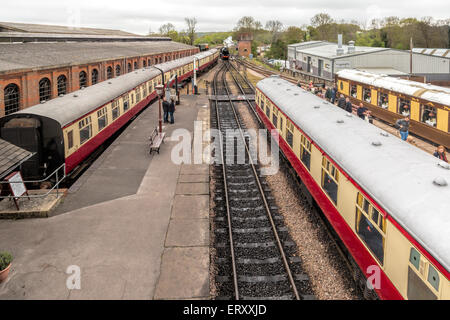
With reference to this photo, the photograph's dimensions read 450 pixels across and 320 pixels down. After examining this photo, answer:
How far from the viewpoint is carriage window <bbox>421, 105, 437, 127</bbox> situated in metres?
16.8

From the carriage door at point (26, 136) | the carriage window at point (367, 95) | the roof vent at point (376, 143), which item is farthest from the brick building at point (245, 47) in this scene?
the roof vent at point (376, 143)

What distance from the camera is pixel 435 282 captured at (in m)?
4.82

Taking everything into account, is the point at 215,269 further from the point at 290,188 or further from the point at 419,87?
the point at 419,87

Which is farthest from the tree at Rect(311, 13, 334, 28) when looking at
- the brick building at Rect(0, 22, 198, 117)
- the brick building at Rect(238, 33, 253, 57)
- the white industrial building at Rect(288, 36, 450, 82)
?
the brick building at Rect(0, 22, 198, 117)

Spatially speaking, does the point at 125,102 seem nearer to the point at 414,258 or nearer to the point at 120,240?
the point at 120,240

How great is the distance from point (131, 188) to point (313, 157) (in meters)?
6.01

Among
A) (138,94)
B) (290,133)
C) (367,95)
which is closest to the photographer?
(290,133)

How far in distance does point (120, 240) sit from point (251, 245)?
3.19 metres

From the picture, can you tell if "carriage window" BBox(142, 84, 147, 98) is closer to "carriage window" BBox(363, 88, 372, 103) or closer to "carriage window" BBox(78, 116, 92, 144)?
"carriage window" BBox(78, 116, 92, 144)

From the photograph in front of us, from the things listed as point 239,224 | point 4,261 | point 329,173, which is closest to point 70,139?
point 4,261

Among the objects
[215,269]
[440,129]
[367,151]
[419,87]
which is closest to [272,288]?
[215,269]

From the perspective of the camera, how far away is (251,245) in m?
9.38

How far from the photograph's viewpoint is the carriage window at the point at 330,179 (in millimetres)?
8566
